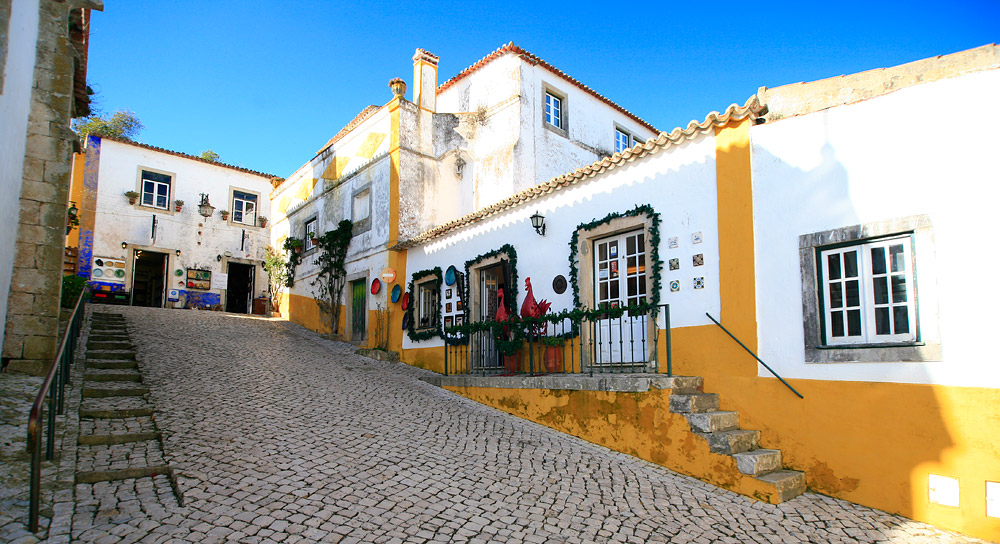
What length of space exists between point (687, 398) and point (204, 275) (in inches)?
Answer: 750

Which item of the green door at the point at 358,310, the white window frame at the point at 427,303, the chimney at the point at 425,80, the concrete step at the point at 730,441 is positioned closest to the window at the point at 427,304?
the white window frame at the point at 427,303

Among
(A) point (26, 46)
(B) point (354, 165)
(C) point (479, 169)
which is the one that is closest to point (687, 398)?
(A) point (26, 46)

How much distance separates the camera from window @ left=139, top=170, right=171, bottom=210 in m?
19.7

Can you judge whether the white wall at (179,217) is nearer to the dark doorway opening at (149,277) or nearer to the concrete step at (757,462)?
the dark doorway opening at (149,277)

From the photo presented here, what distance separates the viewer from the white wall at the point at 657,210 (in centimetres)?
688

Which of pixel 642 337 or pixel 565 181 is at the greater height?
pixel 565 181

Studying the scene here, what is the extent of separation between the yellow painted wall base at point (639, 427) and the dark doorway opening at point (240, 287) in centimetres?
1688

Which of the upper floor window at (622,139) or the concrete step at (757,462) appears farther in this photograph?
the upper floor window at (622,139)

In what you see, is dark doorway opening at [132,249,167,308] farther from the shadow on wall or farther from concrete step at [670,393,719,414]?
the shadow on wall

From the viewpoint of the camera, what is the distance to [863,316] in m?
5.53

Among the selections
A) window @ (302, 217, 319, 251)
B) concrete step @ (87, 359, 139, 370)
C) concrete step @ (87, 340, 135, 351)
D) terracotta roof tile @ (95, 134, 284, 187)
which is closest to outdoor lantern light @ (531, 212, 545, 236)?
concrete step @ (87, 359, 139, 370)

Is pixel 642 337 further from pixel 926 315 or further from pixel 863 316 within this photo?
pixel 926 315

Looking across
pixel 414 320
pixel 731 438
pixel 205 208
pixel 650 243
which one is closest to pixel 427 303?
pixel 414 320

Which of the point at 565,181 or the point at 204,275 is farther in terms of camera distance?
the point at 204,275
